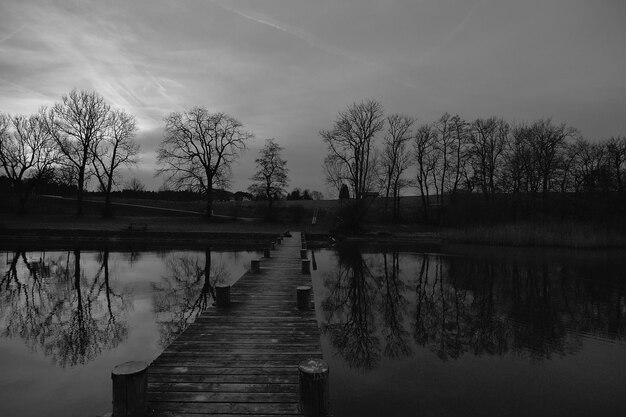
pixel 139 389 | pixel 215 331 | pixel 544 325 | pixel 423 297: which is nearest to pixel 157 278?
pixel 215 331

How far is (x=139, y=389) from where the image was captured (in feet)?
13.2

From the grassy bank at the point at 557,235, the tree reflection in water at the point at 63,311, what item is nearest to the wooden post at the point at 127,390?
the tree reflection in water at the point at 63,311

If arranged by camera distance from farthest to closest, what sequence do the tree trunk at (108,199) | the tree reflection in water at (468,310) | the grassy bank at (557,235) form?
the tree trunk at (108,199) → the grassy bank at (557,235) → the tree reflection in water at (468,310)

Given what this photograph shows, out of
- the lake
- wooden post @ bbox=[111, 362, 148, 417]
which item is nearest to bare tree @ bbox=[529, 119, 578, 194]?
the lake

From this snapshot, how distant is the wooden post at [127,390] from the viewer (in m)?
3.91

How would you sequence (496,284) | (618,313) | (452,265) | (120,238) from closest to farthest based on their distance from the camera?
(618,313)
(496,284)
(452,265)
(120,238)

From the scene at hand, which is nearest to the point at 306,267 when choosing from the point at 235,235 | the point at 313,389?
the point at 313,389

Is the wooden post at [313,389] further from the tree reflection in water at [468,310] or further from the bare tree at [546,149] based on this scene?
the bare tree at [546,149]

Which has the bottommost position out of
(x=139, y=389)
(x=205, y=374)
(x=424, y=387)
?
(x=424, y=387)

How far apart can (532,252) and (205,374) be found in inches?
956

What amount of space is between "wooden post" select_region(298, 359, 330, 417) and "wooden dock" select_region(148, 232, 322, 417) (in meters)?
0.34

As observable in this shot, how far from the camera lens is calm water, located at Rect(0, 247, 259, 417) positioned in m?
5.89

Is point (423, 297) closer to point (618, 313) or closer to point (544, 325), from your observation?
point (544, 325)

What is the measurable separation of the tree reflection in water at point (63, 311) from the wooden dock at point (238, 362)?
2.63m
